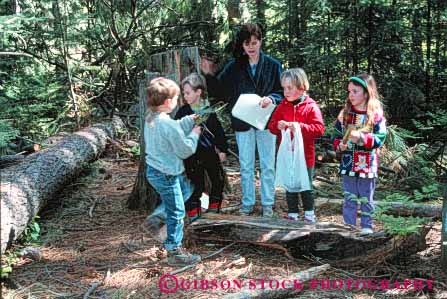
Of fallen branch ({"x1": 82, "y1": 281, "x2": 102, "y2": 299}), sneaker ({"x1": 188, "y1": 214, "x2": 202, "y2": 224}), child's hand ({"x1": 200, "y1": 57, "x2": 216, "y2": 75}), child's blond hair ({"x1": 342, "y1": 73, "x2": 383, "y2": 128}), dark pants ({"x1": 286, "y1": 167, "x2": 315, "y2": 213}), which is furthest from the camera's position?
child's hand ({"x1": 200, "y1": 57, "x2": 216, "y2": 75})

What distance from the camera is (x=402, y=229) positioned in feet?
11.4

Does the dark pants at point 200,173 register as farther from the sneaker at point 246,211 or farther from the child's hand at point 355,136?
the child's hand at point 355,136

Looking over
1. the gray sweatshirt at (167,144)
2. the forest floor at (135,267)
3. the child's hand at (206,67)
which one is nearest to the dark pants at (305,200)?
the forest floor at (135,267)

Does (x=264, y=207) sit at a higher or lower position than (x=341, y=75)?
lower

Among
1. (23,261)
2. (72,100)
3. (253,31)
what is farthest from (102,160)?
(253,31)

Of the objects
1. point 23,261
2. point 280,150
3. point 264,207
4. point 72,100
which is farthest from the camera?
point 72,100

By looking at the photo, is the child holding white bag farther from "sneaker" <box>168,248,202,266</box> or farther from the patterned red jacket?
"sneaker" <box>168,248,202,266</box>

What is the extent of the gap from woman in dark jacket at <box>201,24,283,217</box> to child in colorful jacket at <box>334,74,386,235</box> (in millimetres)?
872

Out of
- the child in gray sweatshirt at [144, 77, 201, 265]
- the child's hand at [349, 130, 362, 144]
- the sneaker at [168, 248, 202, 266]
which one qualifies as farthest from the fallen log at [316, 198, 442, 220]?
the child in gray sweatshirt at [144, 77, 201, 265]

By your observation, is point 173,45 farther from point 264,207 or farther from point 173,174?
point 173,174

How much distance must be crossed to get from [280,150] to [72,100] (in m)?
5.19

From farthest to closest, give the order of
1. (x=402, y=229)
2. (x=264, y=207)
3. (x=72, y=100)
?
(x=72, y=100) → (x=264, y=207) → (x=402, y=229)

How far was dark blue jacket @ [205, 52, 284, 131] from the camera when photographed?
16.2 ft

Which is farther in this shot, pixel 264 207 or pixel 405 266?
pixel 264 207
